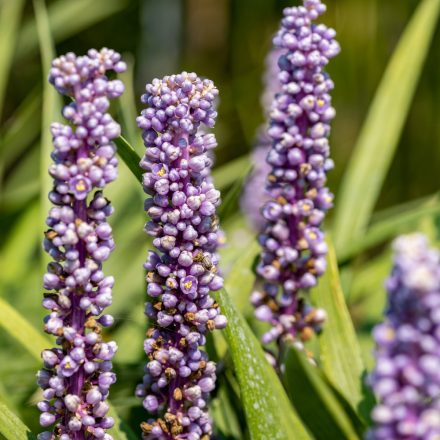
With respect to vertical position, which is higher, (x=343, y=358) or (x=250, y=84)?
(x=250, y=84)

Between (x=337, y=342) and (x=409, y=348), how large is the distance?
69 centimetres

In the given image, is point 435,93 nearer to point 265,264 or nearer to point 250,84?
point 250,84

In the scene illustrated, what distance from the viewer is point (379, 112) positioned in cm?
243

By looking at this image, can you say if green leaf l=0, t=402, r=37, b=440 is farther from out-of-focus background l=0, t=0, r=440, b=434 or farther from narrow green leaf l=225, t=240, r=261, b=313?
narrow green leaf l=225, t=240, r=261, b=313

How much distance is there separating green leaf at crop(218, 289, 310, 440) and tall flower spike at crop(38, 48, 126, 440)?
183 mm

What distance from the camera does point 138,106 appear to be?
5.52 meters

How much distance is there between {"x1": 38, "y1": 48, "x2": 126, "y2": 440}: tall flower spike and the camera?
3.46 feet

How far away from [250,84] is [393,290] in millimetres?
3954

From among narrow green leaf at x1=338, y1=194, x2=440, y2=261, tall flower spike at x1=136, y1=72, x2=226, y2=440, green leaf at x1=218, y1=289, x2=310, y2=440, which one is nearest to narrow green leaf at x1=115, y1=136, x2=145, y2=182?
tall flower spike at x1=136, y1=72, x2=226, y2=440

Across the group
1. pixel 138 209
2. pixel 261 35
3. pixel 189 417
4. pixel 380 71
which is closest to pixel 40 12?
pixel 138 209

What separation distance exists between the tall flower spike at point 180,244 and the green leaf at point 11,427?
0.18 metres

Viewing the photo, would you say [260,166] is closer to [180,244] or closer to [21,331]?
[21,331]

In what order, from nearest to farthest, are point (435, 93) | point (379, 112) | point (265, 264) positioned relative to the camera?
point (265, 264)
point (379, 112)
point (435, 93)

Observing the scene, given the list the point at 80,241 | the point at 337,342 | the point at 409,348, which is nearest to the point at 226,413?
the point at 337,342
